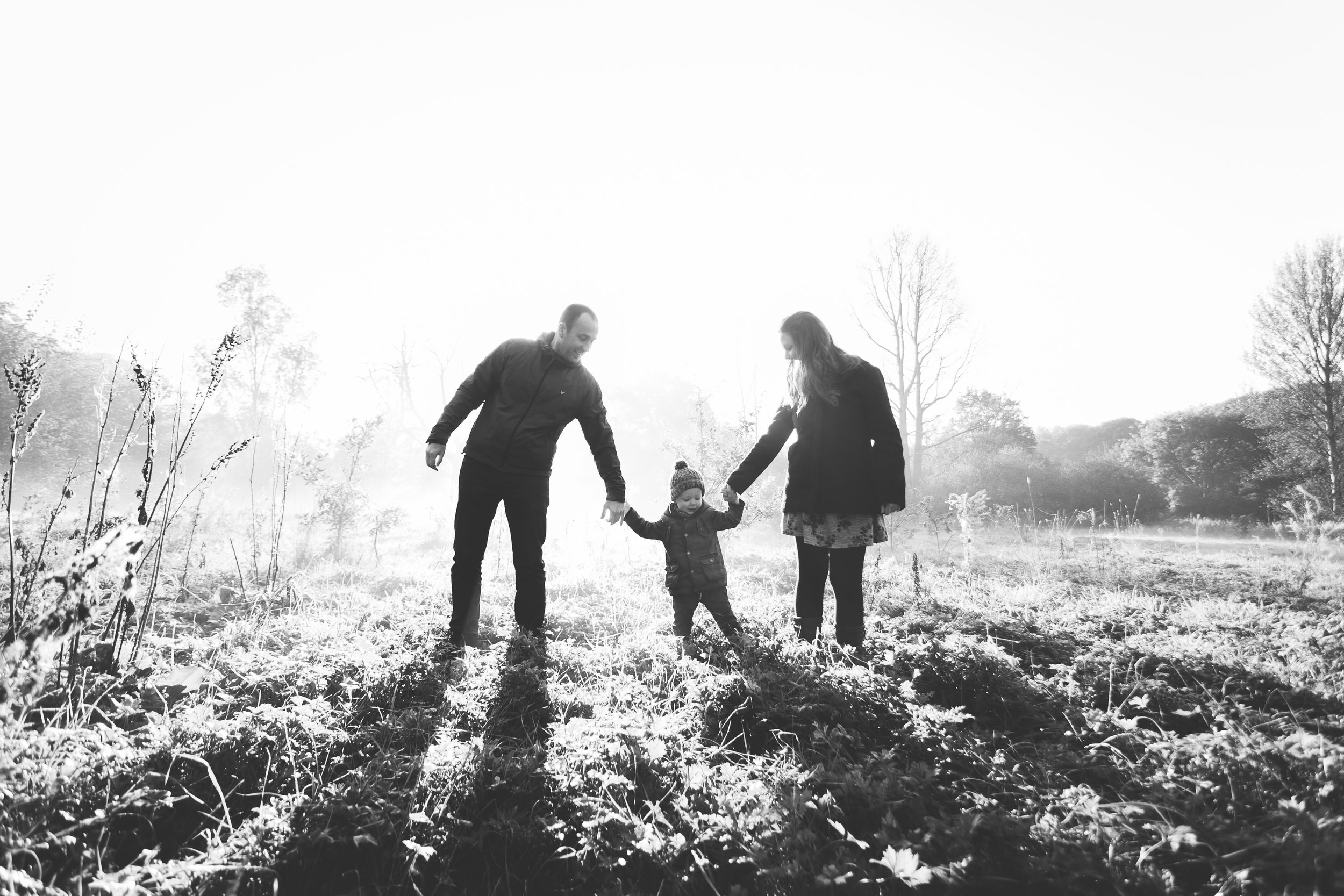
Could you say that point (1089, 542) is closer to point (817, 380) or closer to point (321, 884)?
point (817, 380)

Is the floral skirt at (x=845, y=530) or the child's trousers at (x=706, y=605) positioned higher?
the floral skirt at (x=845, y=530)

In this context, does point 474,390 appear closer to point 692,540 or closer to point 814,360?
point 692,540

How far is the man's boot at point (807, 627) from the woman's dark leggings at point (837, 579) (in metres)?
0.01

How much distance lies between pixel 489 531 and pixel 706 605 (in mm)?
1521

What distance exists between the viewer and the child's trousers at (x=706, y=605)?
3.59m

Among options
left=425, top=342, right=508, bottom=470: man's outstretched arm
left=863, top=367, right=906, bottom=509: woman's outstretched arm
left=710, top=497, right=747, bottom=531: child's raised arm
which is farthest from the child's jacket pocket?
left=425, top=342, right=508, bottom=470: man's outstretched arm

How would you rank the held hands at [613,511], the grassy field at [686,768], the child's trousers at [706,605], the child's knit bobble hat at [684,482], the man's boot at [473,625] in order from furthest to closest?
the child's knit bobble hat at [684,482]
the child's trousers at [706,605]
the held hands at [613,511]
the man's boot at [473,625]
the grassy field at [686,768]

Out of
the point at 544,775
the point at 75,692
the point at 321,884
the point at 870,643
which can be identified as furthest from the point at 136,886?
the point at 870,643

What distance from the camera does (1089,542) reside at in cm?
1012

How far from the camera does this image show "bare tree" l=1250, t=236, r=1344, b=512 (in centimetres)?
1414

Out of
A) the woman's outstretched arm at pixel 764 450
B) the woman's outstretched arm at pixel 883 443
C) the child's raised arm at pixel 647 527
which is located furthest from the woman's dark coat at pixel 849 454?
the child's raised arm at pixel 647 527

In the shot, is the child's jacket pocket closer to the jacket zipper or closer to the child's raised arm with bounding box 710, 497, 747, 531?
the child's raised arm with bounding box 710, 497, 747, 531

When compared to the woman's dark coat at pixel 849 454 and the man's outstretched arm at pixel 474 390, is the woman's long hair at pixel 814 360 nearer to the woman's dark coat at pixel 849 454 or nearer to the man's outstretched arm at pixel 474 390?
the woman's dark coat at pixel 849 454

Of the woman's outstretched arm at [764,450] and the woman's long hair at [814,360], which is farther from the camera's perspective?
the woman's outstretched arm at [764,450]
